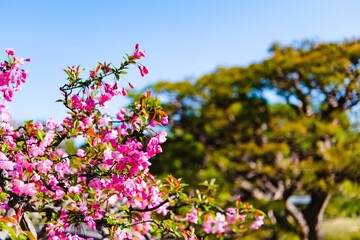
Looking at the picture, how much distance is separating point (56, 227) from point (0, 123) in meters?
0.99

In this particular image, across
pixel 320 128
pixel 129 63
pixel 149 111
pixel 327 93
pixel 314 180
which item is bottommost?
pixel 149 111

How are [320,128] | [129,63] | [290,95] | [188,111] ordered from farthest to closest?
1. [188,111]
2. [290,95]
3. [320,128]
4. [129,63]

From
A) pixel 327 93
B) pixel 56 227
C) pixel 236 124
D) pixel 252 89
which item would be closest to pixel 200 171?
pixel 236 124

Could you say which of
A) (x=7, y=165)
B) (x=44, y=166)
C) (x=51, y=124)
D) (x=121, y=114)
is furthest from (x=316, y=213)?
(x=7, y=165)

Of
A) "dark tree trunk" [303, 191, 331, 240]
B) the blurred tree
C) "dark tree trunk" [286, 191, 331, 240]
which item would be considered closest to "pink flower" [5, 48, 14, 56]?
the blurred tree

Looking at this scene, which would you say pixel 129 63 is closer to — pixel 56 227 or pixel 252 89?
pixel 56 227

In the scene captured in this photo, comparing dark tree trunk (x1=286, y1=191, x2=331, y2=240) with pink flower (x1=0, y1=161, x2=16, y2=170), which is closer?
pink flower (x1=0, y1=161, x2=16, y2=170)

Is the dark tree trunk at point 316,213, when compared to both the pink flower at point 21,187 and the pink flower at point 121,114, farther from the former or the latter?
the pink flower at point 21,187

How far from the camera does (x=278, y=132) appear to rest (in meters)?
12.1

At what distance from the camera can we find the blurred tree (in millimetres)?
11641

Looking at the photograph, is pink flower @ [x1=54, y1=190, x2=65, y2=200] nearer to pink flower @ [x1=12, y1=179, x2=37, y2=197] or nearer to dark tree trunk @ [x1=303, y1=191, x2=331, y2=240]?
pink flower @ [x1=12, y1=179, x2=37, y2=197]

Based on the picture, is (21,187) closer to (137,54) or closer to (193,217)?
(137,54)

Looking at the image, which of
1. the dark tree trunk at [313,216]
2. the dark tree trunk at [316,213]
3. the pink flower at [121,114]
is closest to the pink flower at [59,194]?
the pink flower at [121,114]

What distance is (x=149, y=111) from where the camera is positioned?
4.26m
